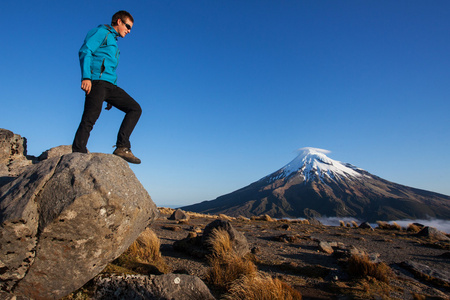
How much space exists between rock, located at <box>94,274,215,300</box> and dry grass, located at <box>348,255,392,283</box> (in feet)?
13.3

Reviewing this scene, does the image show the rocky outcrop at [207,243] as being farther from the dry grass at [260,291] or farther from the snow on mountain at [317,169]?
the snow on mountain at [317,169]

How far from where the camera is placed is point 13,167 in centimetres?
410

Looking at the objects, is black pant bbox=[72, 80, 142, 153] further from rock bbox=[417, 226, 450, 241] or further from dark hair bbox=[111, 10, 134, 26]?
rock bbox=[417, 226, 450, 241]

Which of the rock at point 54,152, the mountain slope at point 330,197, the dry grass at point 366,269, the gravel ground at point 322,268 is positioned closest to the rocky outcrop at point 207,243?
the gravel ground at point 322,268

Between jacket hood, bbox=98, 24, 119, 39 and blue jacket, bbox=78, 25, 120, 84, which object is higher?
jacket hood, bbox=98, 24, 119, 39

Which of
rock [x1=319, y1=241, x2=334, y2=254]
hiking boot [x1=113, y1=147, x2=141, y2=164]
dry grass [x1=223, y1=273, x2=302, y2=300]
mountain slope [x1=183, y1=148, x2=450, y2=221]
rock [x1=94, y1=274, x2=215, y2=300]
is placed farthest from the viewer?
mountain slope [x1=183, y1=148, x2=450, y2=221]

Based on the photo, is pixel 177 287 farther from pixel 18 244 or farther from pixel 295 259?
pixel 295 259

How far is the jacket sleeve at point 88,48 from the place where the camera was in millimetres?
3483

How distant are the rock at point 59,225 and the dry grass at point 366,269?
525cm

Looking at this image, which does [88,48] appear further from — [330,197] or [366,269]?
[330,197]

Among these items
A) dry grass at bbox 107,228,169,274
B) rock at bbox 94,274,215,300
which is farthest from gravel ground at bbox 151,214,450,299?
rock at bbox 94,274,215,300

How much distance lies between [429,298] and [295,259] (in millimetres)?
3335

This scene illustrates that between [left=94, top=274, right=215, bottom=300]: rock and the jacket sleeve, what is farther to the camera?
the jacket sleeve

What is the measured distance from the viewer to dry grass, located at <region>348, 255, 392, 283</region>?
5.59 metres
